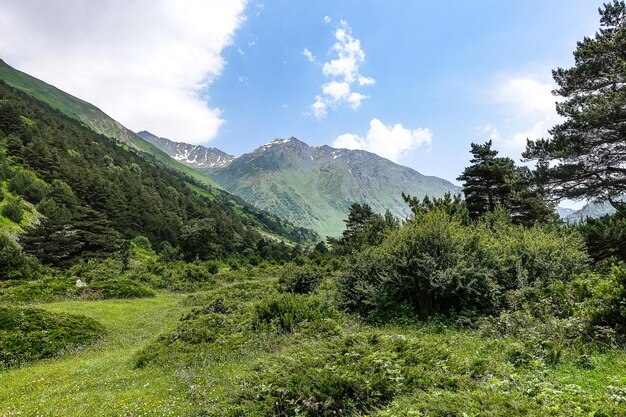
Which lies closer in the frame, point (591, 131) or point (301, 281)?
point (591, 131)

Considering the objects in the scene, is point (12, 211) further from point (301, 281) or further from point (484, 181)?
point (484, 181)

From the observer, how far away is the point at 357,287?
17.9 m

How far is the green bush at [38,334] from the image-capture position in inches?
574

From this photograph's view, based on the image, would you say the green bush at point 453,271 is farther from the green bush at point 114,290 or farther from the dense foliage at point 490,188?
the green bush at point 114,290

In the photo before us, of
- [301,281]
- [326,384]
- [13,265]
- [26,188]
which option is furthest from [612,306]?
[26,188]

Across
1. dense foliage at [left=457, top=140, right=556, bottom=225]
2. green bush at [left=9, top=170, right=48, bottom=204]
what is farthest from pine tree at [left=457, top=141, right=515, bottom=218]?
green bush at [left=9, top=170, right=48, bottom=204]

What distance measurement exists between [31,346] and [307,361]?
14.7 m

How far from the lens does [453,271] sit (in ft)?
49.2

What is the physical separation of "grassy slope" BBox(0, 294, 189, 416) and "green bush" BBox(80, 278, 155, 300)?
1558cm

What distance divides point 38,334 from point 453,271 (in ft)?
65.0

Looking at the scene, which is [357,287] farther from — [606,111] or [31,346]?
[606,111]

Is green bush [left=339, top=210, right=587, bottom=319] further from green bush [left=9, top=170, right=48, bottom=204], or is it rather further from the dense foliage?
Result: green bush [left=9, top=170, right=48, bottom=204]

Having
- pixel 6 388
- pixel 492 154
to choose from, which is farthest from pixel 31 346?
pixel 492 154

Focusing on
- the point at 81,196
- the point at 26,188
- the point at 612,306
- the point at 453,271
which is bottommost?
the point at 81,196
